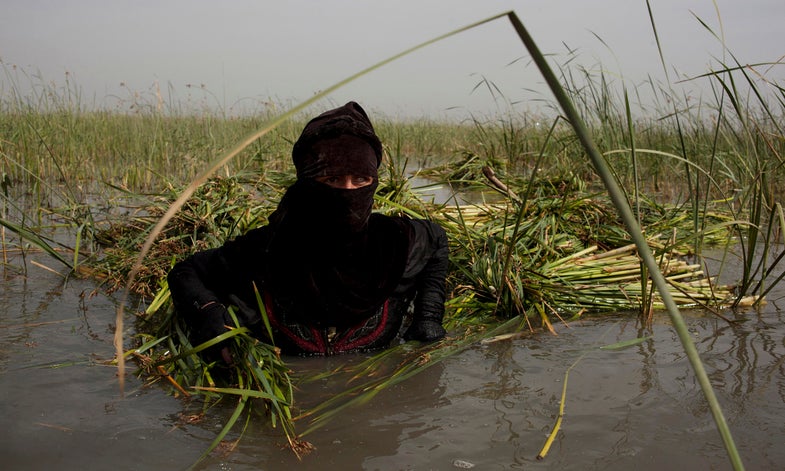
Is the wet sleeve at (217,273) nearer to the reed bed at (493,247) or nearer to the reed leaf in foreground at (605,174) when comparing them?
the reed bed at (493,247)

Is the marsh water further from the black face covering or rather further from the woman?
the black face covering

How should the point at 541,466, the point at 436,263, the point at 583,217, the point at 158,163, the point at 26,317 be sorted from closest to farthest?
the point at 541,466
the point at 436,263
the point at 26,317
the point at 583,217
the point at 158,163

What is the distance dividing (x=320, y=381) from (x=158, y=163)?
5260mm

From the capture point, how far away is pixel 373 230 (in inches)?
111

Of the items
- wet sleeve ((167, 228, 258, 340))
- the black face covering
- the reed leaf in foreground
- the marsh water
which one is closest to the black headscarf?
the black face covering

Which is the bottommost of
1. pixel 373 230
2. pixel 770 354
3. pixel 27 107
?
pixel 770 354

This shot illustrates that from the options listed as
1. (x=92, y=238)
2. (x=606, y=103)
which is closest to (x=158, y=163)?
(x=92, y=238)

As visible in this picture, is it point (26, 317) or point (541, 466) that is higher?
point (26, 317)

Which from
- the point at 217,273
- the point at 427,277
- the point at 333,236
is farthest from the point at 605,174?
the point at 427,277

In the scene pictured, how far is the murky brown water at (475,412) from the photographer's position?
202 centimetres

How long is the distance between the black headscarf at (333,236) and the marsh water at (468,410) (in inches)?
11.7

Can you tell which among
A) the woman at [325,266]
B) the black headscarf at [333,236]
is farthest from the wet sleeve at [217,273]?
the black headscarf at [333,236]

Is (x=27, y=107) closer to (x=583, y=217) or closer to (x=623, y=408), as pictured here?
(x=583, y=217)

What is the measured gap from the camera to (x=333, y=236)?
2635 millimetres
